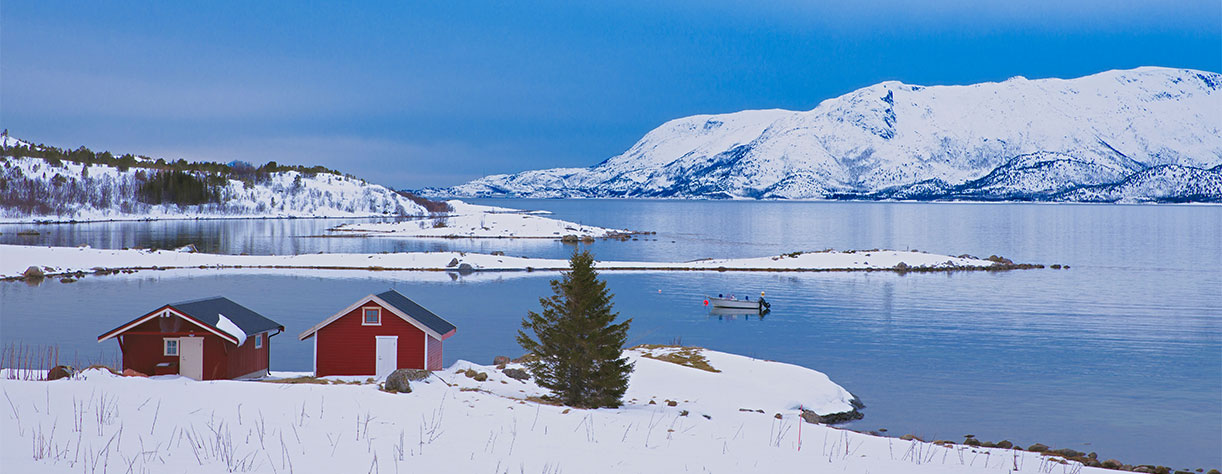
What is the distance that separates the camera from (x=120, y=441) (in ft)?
37.2

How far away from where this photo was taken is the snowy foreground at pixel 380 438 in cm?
1112

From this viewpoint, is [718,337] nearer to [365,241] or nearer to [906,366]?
[906,366]

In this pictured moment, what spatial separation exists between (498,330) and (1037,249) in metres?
91.4

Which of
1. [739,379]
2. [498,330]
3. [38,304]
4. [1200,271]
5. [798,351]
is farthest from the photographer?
[1200,271]

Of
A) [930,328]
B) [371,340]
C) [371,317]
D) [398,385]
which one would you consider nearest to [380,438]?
[398,385]

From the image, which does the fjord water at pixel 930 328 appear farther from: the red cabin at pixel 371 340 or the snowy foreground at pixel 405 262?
the red cabin at pixel 371 340

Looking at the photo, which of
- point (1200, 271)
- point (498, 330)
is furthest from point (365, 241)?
point (1200, 271)

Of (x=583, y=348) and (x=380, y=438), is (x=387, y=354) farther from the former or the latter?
(x=380, y=438)

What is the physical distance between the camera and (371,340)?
93.0 ft

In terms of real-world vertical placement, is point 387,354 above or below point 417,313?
below

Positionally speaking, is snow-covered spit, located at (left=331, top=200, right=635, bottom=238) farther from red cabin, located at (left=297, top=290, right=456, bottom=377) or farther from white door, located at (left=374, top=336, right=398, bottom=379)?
white door, located at (left=374, top=336, right=398, bottom=379)

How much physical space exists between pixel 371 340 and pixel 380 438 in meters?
16.1

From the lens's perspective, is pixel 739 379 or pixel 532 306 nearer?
pixel 739 379

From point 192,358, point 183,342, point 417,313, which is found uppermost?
point 417,313
